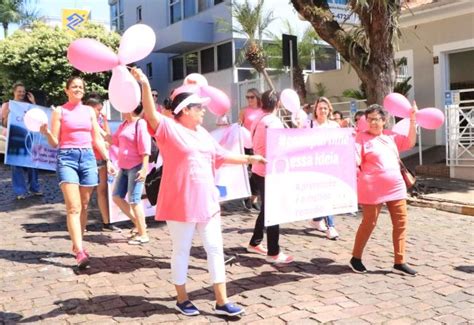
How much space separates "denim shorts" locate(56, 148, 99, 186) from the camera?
203 inches

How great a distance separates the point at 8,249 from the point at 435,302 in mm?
4605

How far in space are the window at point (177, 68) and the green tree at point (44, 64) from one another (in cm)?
520

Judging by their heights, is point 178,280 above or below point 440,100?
below

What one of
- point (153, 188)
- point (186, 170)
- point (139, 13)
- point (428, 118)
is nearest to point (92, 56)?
point (186, 170)

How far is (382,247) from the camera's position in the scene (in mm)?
6109

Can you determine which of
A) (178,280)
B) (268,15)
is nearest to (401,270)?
(178,280)

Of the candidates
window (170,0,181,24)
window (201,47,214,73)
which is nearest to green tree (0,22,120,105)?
window (201,47,214,73)

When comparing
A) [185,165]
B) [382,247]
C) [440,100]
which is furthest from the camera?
[440,100]

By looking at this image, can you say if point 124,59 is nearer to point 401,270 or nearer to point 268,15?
point 401,270

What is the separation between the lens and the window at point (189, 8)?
2244cm

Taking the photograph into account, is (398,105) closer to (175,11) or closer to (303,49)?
(303,49)

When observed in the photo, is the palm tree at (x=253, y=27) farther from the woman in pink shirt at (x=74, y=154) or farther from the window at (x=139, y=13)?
the woman in pink shirt at (x=74, y=154)

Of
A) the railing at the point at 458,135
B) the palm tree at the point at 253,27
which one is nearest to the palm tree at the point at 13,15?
the palm tree at the point at 253,27

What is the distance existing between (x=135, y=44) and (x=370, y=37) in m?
7.13
